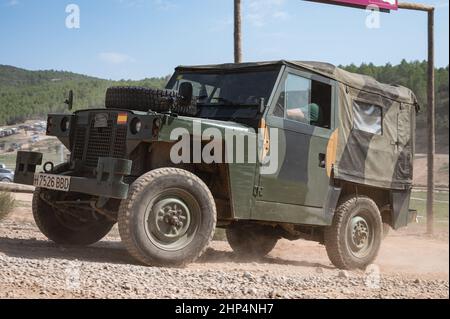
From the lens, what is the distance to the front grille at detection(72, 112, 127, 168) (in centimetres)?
624

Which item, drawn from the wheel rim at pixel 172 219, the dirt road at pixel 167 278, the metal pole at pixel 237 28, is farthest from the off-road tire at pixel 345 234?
the metal pole at pixel 237 28

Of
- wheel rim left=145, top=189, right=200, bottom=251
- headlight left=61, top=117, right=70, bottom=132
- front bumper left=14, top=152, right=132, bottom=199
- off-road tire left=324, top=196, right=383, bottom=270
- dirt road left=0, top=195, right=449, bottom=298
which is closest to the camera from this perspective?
dirt road left=0, top=195, right=449, bottom=298

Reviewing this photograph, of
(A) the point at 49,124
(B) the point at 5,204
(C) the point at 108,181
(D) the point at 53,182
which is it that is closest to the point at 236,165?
(C) the point at 108,181

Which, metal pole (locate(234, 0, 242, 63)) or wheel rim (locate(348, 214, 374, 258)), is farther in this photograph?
metal pole (locate(234, 0, 242, 63))

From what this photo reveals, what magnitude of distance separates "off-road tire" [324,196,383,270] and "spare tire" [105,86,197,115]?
7.77 feet

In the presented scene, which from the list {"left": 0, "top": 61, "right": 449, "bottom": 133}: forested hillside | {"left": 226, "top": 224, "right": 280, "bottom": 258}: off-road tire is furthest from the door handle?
{"left": 0, "top": 61, "right": 449, "bottom": 133}: forested hillside

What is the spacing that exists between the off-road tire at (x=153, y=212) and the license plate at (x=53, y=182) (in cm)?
70

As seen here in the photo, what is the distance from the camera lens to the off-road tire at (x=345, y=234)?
25.0ft

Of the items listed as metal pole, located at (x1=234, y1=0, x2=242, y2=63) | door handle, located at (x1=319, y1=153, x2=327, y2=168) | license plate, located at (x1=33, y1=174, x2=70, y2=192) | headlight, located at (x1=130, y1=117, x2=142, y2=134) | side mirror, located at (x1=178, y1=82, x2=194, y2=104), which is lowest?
license plate, located at (x1=33, y1=174, x2=70, y2=192)

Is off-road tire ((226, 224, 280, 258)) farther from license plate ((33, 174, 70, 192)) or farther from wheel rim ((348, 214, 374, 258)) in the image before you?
license plate ((33, 174, 70, 192))

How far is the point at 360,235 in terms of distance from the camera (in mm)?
8031

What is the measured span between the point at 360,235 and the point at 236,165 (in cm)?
249
